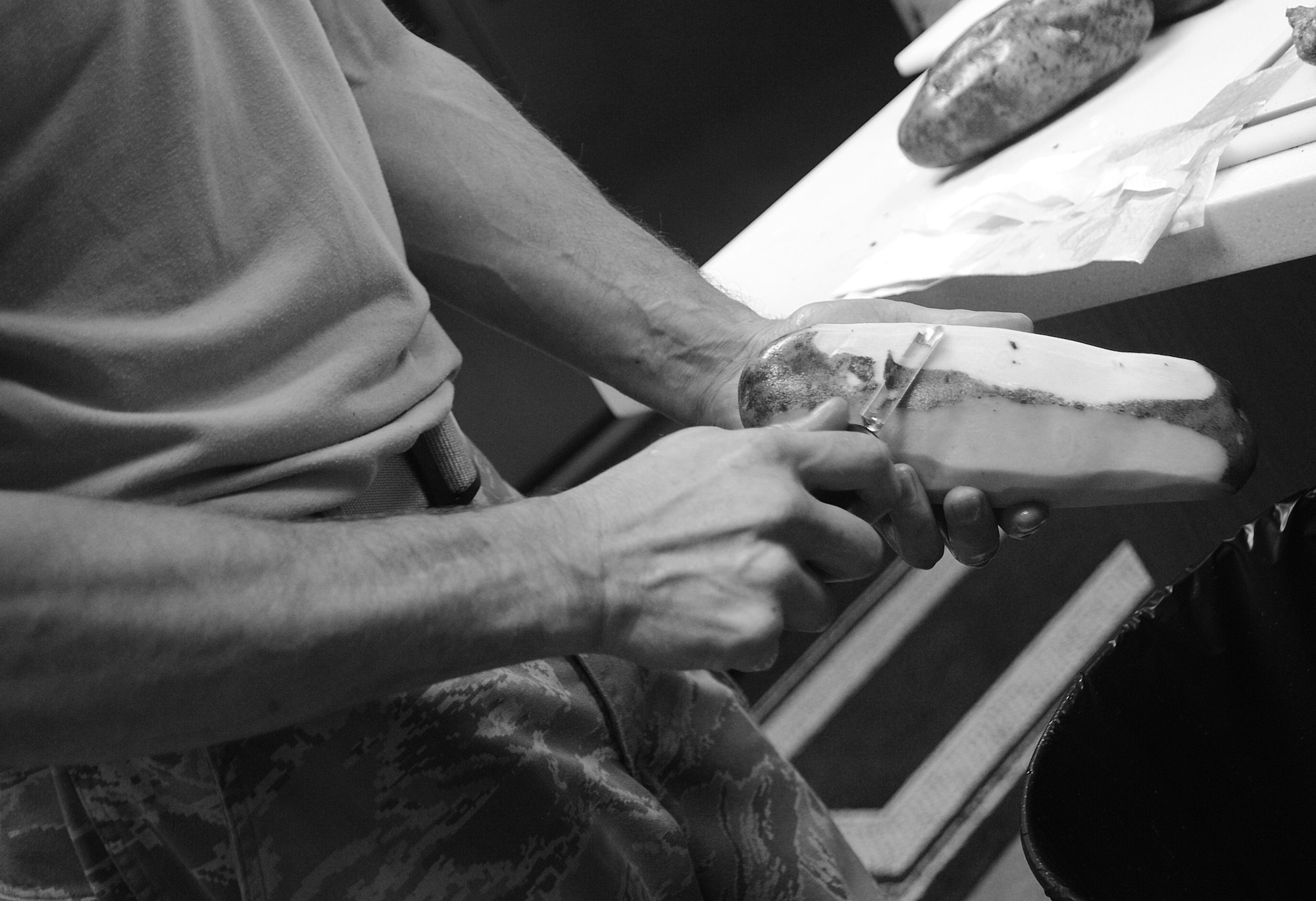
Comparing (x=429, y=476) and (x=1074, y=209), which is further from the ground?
(x=429, y=476)

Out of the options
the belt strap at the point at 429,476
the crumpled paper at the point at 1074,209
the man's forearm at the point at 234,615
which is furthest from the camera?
the crumpled paper at the point at 1074,209

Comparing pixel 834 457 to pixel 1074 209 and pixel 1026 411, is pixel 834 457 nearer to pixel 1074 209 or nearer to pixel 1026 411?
pixel 1026 411

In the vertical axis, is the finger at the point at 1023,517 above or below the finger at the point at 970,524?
below

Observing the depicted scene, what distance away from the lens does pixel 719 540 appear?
0.64 meters

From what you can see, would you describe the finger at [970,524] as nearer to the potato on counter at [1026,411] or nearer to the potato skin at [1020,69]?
the potato on counter at [1026,411]

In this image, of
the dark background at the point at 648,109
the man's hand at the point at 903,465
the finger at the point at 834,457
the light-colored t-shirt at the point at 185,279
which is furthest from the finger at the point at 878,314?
the dark background at the point at 648,109

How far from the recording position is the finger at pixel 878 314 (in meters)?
0.93

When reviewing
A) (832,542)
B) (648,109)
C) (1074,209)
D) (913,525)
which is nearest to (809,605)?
(832,542)

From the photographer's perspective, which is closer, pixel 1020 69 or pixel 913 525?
pixel 913 525

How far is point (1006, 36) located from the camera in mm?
1229

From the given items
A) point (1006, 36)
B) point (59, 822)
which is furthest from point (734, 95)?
point (59, 822)

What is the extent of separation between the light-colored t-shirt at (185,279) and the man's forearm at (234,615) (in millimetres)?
78

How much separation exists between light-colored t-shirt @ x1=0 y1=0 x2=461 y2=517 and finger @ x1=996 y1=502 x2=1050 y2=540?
0.44 metres

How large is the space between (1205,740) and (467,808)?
0.68 meters
